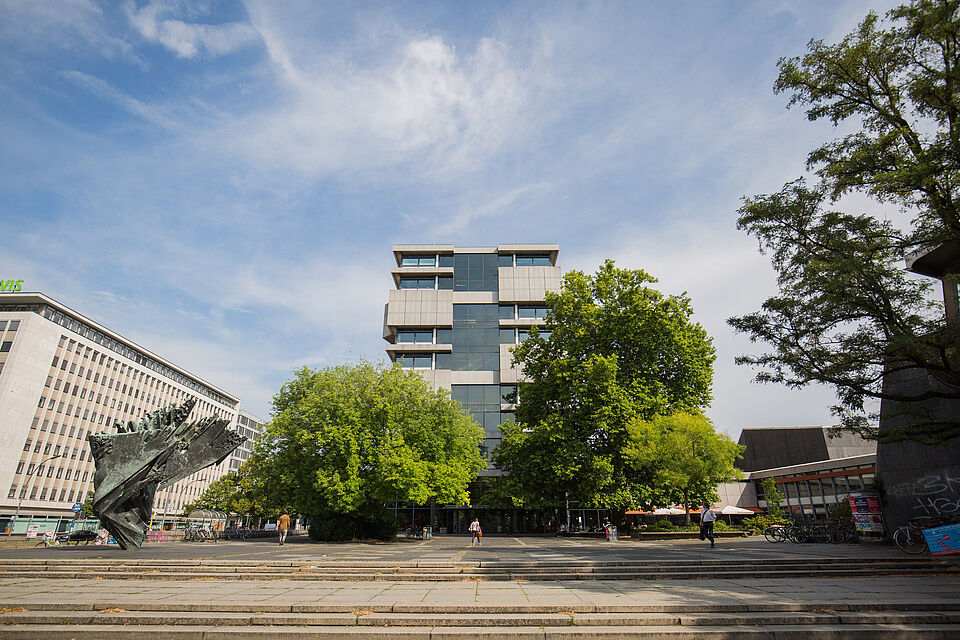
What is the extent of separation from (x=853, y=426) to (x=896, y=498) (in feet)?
19.9

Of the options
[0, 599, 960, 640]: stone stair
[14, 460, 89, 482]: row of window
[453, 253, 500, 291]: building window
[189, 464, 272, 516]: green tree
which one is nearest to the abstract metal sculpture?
[0, 599, 960, 640]: stone stair

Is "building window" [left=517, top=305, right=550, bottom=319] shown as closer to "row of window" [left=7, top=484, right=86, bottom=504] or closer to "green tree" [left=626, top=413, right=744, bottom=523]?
"green tree" [left=626, top=413, right=744, bottom=523]

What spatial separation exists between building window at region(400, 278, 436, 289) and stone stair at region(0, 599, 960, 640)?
1956 inches

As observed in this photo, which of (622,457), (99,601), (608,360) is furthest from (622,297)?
(99,601)

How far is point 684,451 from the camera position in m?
27.7

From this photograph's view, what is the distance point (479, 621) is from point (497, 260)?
171 ft

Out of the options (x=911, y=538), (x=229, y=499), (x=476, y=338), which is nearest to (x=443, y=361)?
(x=476, y=338)

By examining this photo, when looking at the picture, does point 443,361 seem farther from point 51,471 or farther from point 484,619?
point 51,471

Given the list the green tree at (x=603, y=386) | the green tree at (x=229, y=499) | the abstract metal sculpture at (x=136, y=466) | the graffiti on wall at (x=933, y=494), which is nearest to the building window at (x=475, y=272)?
the green tree at (x=603, y=386)

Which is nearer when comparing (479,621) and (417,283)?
(479,621)

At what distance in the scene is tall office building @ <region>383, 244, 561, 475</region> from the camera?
52.7 m

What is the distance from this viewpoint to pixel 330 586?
38.2 feet

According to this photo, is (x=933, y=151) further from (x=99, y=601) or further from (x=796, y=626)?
(x=99, y=601)

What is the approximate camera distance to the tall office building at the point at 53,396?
5797cm
